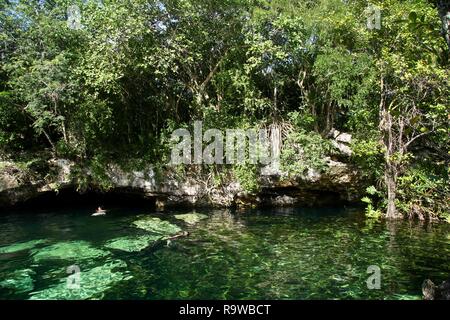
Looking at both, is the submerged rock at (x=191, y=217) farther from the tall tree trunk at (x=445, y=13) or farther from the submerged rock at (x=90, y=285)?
the tall tree trunk at (x=445, y=13)

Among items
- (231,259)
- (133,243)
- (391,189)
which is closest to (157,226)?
(133,243)

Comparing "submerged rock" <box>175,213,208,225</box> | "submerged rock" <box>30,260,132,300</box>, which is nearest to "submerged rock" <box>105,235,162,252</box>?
"submerged rock" <box>30,260,132,300</box>

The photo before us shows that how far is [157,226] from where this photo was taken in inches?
607

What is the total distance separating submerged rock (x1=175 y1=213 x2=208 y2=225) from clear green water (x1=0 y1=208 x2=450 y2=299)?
1.30 ft

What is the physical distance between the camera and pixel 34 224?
17.0 metres

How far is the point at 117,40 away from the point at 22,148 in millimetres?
9281

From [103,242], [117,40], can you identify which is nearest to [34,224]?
[103,242]

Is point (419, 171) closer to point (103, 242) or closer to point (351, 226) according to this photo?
point (351, 226)

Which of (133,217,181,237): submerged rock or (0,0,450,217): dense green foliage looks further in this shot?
(0,0,450,217): dense green foliage

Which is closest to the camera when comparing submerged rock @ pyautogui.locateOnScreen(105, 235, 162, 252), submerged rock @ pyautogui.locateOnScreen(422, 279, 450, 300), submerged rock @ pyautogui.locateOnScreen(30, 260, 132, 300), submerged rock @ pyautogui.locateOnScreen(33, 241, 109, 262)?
submerged rock @ pyautogui.locateOnScreen(422, 279, 450, 300)

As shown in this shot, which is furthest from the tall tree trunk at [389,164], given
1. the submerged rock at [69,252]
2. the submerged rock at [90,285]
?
the submerged rock at [69,252]

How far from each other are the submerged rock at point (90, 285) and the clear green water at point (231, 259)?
2 centimetres

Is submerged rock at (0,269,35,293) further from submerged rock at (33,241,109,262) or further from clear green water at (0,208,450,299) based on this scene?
submerged rock at (33,241,109,262)

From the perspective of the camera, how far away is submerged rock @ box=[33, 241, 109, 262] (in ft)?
37.6
